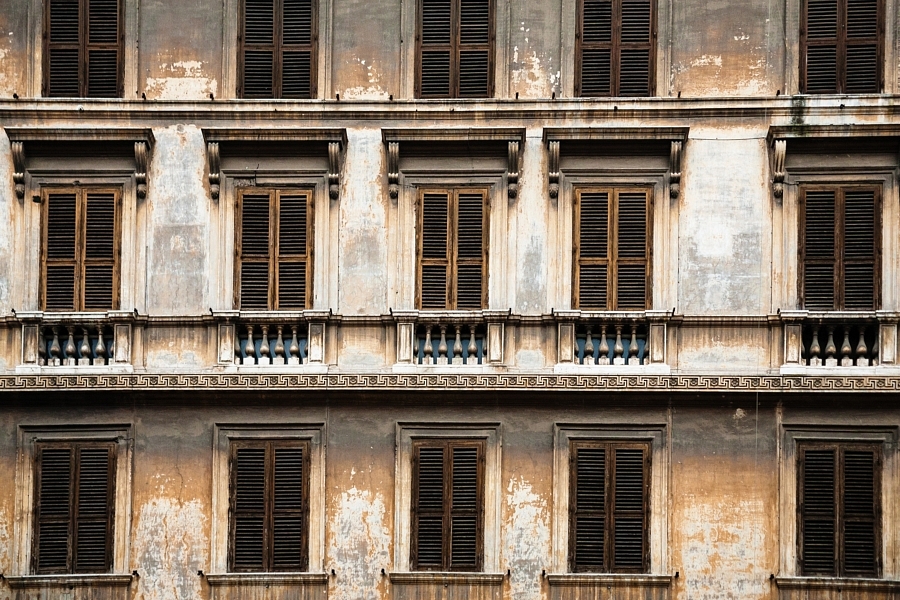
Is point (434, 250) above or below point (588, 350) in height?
above

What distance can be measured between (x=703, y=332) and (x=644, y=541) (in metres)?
3.23

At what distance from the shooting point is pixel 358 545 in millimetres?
21656

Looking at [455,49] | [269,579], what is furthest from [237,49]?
[269,579]

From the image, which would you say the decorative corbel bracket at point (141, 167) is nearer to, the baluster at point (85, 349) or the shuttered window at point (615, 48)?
the baluster at point (85, 349)

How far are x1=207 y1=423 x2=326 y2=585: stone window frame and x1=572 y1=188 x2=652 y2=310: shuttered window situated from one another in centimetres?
455

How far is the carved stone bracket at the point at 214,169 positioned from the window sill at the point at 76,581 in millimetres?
5893

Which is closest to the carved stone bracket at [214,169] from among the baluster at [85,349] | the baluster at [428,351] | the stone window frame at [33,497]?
the baluster at [85,349]

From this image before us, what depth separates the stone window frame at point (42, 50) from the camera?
22.7 meters

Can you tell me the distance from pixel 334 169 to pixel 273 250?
155 centimetres

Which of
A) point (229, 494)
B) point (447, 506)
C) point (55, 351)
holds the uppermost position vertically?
point (55, 351)

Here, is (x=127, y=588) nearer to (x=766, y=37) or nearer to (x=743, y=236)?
(x=743, y=236)

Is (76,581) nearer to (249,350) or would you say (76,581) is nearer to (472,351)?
(249,350)

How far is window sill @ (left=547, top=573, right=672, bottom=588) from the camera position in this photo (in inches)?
838

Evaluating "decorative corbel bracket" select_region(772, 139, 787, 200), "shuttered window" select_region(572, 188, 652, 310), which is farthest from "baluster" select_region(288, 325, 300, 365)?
"decorative corbel bracket" select_region(772, 139, 787, 200)
